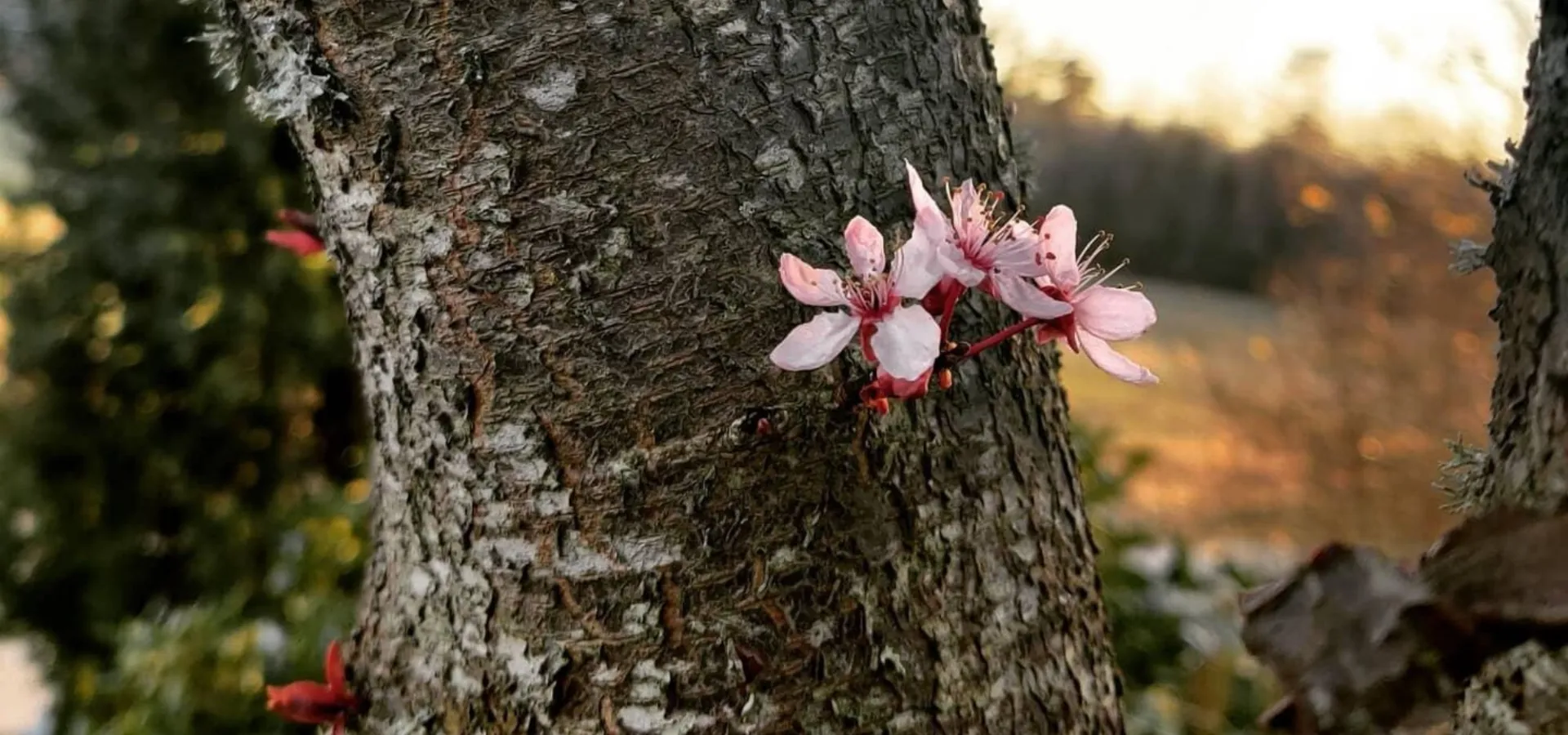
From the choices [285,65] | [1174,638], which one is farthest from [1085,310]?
[1174,638]

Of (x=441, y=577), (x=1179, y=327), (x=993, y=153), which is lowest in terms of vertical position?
(x=1179, y=327)

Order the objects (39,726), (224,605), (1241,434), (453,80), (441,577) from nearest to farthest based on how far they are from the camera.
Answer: (453,80), (441,577), (224,605), (39,726), (1241,434)

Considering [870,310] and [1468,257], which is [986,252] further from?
[1468,257]

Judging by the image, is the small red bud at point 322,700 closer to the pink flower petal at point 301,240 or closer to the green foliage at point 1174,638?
the pink flower petal at point 301,240

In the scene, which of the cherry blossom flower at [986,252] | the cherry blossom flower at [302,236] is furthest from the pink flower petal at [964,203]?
the cherry blossom flower at [302,236]

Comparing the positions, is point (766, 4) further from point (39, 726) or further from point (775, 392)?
point (39, 726)

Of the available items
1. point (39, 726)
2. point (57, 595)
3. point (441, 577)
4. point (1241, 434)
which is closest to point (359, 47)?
point (441, 577)
